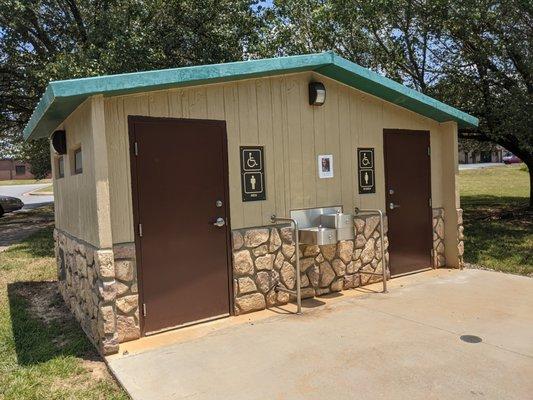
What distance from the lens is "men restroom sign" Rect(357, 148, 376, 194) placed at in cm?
646

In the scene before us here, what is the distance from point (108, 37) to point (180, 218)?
7.35 metres

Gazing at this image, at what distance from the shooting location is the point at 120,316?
4496 millimetres

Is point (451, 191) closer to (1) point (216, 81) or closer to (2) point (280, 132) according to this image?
(2) point (280, 132)

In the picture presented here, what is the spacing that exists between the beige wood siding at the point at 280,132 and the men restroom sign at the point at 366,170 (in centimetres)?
9

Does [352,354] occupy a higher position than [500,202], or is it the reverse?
[500,202]

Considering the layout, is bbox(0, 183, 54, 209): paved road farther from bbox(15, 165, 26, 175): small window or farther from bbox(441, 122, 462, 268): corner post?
bbox(15, 165, 26, 175): small window

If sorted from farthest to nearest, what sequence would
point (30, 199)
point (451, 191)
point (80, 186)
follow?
point (30, 199) → point (451, 191) → point (80, 186)

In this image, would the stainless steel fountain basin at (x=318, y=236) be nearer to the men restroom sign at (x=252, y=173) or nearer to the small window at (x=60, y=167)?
the men restroom sign at (x=252, y=173)

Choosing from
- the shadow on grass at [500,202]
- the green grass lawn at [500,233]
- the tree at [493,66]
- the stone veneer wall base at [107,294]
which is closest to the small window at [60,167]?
the stone veneer wall base at [107,294]

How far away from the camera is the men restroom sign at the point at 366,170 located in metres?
6.46

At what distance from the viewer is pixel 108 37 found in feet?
34.4

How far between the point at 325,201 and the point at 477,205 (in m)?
11.4

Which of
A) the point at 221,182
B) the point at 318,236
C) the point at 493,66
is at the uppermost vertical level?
the point at 493,66

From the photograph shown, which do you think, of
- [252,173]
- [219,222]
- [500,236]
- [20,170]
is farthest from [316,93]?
[20,170]
